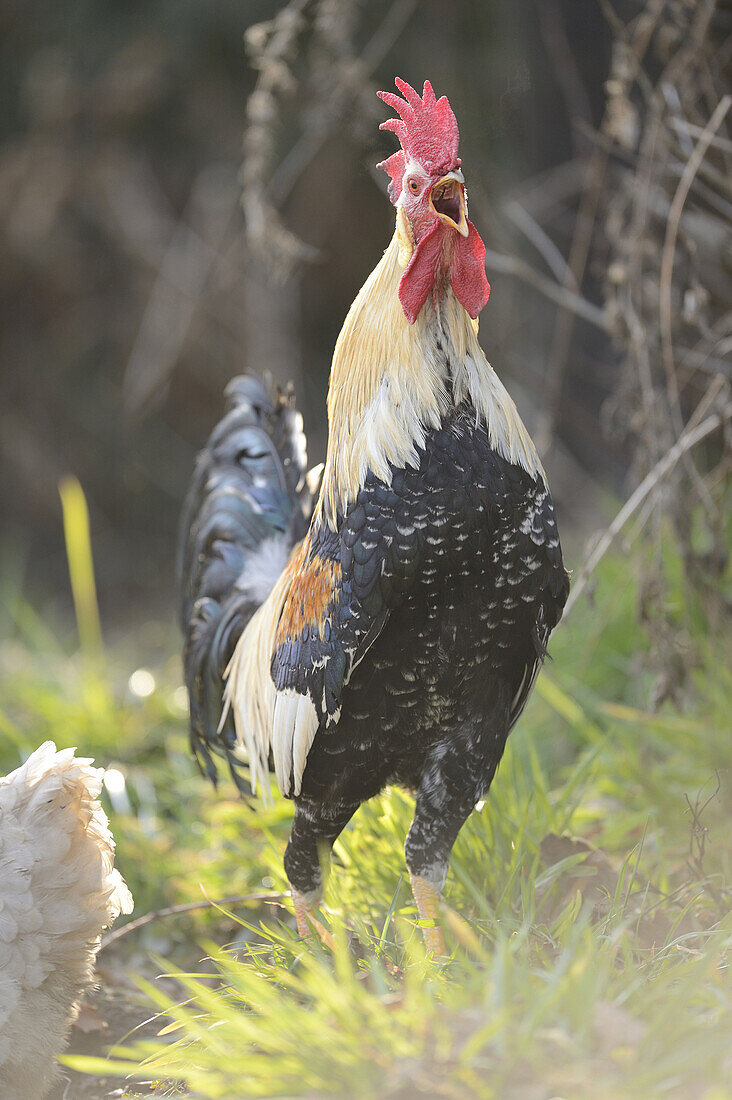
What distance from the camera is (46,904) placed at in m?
2.33

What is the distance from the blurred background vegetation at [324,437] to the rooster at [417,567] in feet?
1.22

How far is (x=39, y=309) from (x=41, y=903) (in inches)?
281

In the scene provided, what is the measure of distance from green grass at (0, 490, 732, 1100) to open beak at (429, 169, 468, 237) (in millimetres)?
1513

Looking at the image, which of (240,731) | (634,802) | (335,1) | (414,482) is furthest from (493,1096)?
(335,1)

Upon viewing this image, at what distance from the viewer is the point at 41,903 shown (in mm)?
2318

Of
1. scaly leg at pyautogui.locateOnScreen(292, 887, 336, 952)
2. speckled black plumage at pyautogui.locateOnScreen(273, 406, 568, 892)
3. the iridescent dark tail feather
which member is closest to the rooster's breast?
speckled black plumage at pyautogui.locateOnScreen(273, 406, 568, 892)

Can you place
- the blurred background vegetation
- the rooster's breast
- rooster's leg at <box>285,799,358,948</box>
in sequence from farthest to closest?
1. rooster's leg at <box>285,799,358,948</box>
2. the rooster's breast
3. the blurred background vegetation

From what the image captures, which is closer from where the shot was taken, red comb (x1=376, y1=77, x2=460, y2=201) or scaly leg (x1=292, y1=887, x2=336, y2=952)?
red comb (x1=376, y1=77, x2=460, y2=201)

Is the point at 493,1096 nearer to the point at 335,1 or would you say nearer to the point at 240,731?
the point at 240,731

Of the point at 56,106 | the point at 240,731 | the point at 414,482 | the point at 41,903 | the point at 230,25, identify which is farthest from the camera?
the point at 56,106

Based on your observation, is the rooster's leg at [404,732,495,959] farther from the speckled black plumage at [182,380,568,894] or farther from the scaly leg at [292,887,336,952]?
the scaly leg at [292,887,336,952]

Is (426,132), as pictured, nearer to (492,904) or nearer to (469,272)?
(469,272)

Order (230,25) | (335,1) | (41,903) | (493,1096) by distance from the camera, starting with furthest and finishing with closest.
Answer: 1. (230,25)
2. (335,1)
3. (41,903)
4. (493,1096)

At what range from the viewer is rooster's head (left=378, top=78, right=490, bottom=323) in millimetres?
2148
